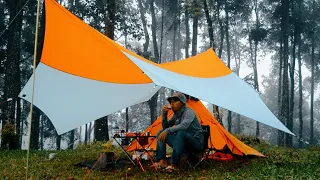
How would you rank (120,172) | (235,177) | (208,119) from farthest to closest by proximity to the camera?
(208,119), (120,172), (235,177)

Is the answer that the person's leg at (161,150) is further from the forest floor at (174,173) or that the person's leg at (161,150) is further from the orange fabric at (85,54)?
the orange fabric at (85,54)

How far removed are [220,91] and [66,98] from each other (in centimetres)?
243

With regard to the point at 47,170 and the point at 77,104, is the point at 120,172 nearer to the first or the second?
the point at 47,170

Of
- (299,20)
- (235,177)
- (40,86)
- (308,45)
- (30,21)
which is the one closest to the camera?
(235,177)

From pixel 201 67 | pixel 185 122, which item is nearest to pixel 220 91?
pixel 185 122

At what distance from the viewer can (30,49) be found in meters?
15.2

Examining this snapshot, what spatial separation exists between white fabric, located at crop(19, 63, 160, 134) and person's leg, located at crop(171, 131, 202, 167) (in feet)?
4.64

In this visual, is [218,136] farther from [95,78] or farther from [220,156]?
[95,78]

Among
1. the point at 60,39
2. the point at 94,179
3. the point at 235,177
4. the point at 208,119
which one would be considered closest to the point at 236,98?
the point at 235,177

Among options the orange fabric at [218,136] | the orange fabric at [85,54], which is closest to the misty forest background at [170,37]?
the orange fabric at [218,136]

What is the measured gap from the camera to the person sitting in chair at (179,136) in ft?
14.4

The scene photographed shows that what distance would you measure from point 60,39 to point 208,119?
314 centimetres

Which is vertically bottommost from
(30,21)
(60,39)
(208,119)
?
(208,119)

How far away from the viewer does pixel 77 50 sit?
16.0 feet
